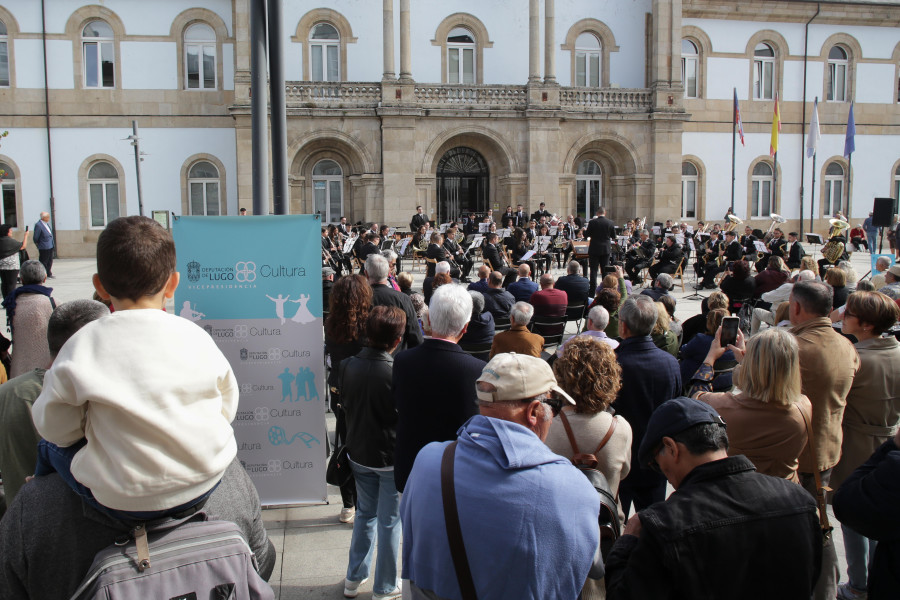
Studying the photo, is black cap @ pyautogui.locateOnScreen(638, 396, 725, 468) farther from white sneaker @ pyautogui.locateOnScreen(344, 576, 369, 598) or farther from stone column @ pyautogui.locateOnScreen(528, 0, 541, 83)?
stone column @ pyautogui.locateOnScreen(528, 0, 541, 83)

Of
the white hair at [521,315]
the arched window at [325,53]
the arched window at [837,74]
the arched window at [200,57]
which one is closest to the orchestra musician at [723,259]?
the white hair at [521,315]

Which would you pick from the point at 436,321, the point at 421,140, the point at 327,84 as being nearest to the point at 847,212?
the point at 421,140

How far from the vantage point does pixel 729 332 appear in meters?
4.95

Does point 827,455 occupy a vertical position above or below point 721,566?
below

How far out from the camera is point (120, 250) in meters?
2.00

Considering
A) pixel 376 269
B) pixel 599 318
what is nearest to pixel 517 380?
pixel 599 318

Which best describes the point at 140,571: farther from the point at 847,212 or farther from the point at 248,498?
the point at 847,212

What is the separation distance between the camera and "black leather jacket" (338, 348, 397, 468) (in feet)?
13.0

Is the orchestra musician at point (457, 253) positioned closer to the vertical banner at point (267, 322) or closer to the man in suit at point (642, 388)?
the vertical banner at point (267, 322)

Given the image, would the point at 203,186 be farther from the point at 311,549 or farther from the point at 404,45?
the point at 311,549

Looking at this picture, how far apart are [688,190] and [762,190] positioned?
340cm

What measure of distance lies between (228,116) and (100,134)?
444cm

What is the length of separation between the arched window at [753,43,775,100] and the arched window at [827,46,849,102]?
2711 millimetres

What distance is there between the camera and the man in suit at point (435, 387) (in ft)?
11.5
